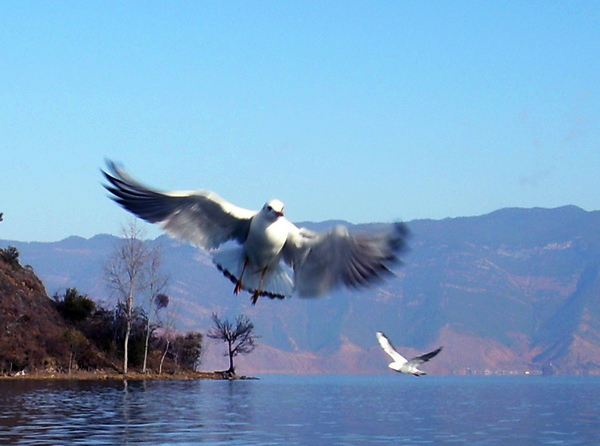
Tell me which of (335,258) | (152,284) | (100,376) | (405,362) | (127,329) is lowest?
(405,362)

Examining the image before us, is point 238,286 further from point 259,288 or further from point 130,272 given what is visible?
point 130,272

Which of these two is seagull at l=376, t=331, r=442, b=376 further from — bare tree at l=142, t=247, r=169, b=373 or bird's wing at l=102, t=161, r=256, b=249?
bare tree at l=142, t=247, r=169, b=373

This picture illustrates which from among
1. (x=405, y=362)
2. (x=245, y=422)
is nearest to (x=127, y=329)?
(x=245, y=422)

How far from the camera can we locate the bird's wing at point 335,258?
498 inches

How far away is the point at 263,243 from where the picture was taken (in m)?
12.8

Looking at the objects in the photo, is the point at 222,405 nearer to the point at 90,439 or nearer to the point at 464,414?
the point at 464,414

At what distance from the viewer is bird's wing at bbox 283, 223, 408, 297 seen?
498 inches

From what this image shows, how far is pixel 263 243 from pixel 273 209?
1.42 ft

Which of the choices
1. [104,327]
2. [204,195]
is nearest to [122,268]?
Result: [104,327]

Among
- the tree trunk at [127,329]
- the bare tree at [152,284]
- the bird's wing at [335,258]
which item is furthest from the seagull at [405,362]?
the bare tree at [152,284]

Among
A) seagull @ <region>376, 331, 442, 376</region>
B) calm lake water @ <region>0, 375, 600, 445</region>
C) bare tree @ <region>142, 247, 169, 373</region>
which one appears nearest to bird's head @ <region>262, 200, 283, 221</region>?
seagull @ <region>376, 331, 442, 376</region>

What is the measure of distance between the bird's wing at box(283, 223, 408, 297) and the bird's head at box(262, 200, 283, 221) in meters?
0.59

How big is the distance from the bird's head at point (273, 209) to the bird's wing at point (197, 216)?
0.56 meters

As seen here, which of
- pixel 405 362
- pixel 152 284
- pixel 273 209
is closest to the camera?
pixel 273 209
